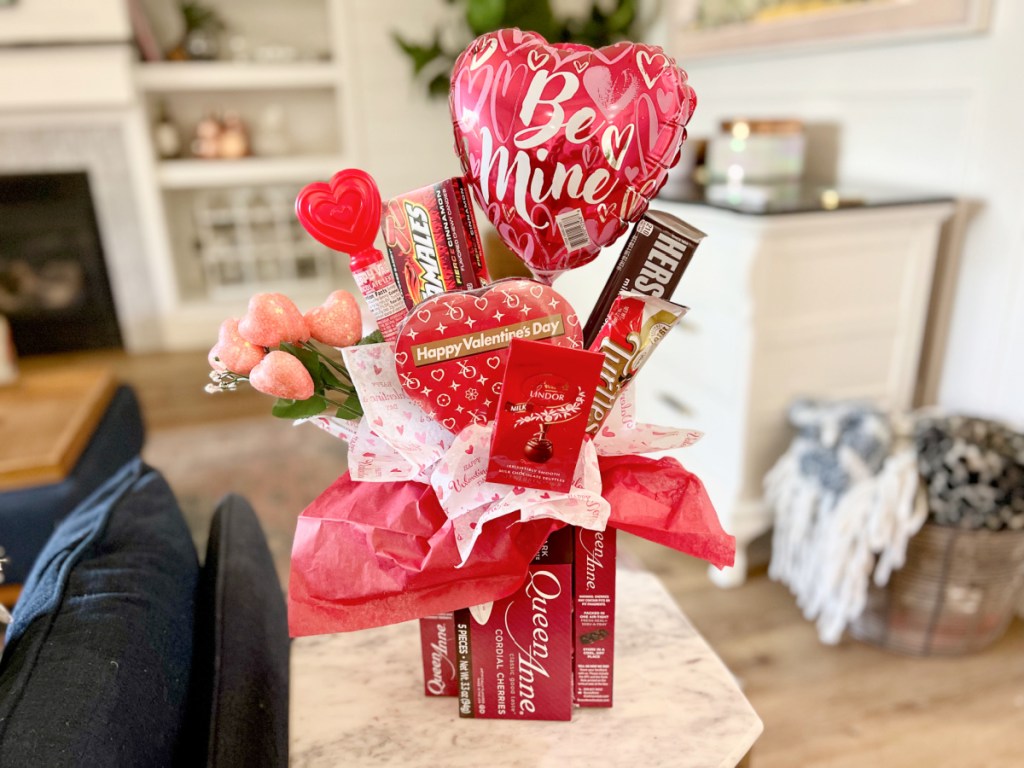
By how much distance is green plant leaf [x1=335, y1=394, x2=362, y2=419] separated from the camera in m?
0.63

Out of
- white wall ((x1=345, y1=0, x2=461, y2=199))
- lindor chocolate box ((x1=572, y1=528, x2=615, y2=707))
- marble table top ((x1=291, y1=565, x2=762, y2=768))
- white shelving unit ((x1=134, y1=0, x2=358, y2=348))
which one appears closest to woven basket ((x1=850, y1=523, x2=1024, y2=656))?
marble table top ((x1=291, y1=565, x2=762, y2=768))

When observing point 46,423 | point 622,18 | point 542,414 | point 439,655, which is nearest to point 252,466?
point 46,423

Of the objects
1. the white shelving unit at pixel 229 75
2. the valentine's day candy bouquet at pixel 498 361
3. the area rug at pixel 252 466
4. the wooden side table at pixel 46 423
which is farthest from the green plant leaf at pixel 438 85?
the valentine's day candy bouquet at pixel 498 361

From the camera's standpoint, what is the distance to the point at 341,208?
58 cm

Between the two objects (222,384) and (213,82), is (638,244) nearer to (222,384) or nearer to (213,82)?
(222,384)

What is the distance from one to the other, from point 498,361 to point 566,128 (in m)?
0.18

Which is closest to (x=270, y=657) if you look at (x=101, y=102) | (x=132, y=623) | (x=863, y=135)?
(x=132, y=623)

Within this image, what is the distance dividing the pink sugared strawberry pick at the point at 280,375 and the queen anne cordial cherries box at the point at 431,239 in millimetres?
108

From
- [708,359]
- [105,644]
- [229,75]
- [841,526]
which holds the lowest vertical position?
[841,526]

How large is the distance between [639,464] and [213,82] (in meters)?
3.25

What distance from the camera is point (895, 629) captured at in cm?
155

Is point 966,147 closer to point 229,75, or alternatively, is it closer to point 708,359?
point 708,359

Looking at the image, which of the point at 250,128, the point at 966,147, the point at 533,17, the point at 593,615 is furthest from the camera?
the point at 250,128

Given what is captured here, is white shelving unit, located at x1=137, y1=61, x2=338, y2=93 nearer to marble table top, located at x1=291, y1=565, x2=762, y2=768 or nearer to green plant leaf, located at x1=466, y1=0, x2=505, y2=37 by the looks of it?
green plant leaf, located at x1=466, y1=0, x2=505, y2=37
